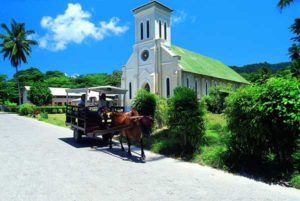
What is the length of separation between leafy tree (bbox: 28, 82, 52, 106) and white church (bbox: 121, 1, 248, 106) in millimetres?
18522

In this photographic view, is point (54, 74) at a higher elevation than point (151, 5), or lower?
lower

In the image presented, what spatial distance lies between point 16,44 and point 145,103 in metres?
47.9

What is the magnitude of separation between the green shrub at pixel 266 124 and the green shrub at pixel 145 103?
274 inches

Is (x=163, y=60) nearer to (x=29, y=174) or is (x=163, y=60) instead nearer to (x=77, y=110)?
(x=77, y=110)

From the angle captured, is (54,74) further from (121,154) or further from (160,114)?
(121,154)

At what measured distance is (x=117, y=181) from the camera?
6488 millimetres

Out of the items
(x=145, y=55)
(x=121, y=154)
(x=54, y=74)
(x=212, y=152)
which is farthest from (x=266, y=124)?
(x=54, y=74)

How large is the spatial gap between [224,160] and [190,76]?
102 feet

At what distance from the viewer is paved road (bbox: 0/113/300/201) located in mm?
5523

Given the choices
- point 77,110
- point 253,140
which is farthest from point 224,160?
point 77,110

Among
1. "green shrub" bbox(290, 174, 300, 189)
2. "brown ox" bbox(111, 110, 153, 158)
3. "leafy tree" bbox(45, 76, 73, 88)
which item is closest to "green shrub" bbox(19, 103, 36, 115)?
"brown ox" bbox(111, 110, 153, 158)

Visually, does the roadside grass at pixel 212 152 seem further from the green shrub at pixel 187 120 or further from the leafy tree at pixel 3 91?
the leafy tree at pixel 3 91

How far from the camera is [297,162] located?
270 inches

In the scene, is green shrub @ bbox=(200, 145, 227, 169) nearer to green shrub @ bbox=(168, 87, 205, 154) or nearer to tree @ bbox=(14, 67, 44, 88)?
green shrub @ bbox=(168, 87, 205, 154)
